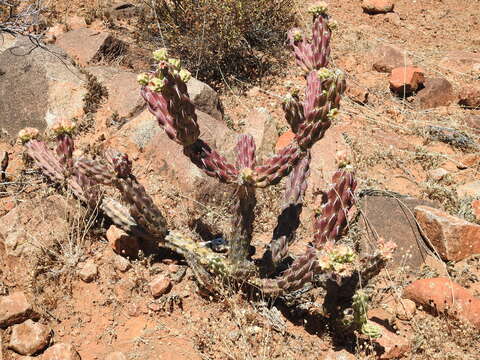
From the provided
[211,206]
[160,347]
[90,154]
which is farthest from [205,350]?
[90,154]

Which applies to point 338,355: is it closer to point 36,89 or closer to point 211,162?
point 211,162

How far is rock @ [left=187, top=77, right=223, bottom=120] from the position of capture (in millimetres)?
5383

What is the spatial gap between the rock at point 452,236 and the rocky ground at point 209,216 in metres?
0.01

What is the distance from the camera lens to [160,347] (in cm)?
313

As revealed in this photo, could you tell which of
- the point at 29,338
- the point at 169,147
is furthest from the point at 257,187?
the point at 169,147

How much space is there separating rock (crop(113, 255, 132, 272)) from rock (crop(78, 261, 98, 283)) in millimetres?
158

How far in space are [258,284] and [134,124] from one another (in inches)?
103

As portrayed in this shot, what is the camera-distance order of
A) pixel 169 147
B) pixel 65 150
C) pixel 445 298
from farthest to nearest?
pixel 169 147 < pixel 65 150 < pixel 445 298

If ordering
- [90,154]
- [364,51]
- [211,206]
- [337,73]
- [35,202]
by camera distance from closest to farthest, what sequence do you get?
[337,73] < [35,202] < [211,206] < [90,154] < [364,51]

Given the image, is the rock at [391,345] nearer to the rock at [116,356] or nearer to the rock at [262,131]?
the rock at [116,356]

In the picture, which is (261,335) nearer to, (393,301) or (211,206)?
(393,301)

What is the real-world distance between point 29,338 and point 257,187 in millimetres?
1821

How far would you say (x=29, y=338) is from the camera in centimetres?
304

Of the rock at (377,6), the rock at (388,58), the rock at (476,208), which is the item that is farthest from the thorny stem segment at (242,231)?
the rock at (377,6)
